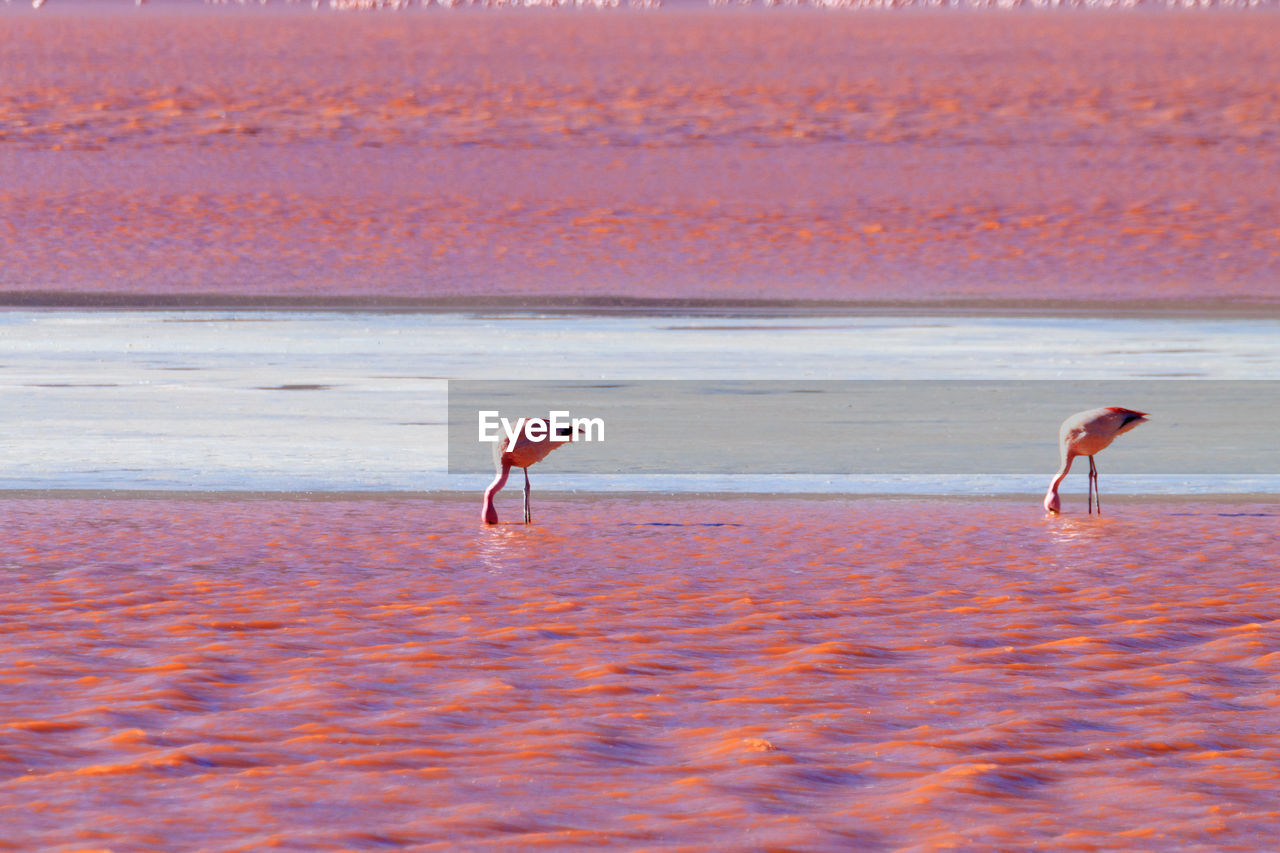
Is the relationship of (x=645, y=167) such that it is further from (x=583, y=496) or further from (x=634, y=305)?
(x=583, y=496)

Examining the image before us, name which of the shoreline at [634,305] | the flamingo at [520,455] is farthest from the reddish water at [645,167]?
the flamingo at [520,455]

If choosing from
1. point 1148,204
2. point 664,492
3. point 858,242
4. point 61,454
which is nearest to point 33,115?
point 858,242

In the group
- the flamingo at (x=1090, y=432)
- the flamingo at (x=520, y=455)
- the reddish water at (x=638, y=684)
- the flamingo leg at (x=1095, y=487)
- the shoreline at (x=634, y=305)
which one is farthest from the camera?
the shoreline at (x=634, y=305)

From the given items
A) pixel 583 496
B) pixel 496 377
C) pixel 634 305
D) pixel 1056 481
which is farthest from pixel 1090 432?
pixel 634 305

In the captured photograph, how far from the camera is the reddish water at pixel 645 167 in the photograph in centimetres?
1923

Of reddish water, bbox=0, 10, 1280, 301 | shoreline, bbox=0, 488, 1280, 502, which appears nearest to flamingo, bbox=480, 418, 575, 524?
shoreline, bbox=0, 488, 1280, 502

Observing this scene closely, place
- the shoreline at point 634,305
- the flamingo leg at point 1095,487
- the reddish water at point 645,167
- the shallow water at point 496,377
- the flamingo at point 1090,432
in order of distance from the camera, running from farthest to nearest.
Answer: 1. the reddish water at point 645,167
2. the shoreline at point 634,305
3. the shallow water at point 496,377
4. the flamingo leg at point 1095,487
5. the flamingo at point 1090,432

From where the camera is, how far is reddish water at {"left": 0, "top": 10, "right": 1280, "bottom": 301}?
757 inches

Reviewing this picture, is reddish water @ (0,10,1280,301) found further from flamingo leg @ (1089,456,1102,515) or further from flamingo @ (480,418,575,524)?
flamingo @ (480,418,575,524)

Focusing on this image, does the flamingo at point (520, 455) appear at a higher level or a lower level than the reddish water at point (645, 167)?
lower

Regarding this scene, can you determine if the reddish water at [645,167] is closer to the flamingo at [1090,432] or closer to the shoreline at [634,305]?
the shoreline at [634,305]

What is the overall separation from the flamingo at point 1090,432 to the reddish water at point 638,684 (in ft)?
0.92

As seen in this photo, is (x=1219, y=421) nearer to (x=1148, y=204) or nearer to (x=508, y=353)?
(x=508, y=353)

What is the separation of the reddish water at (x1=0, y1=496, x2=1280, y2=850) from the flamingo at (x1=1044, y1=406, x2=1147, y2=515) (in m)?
0.28
